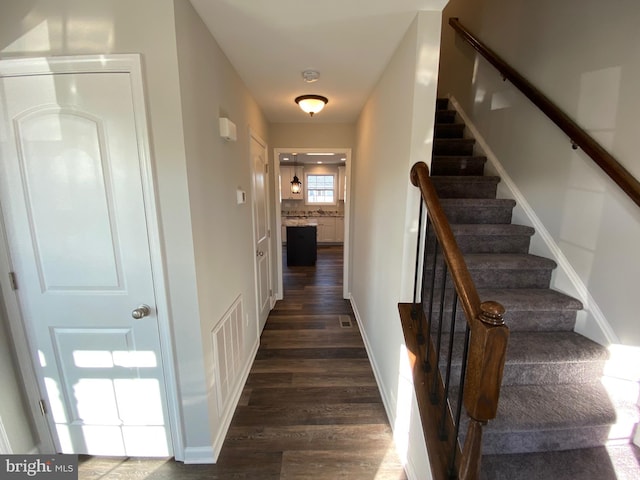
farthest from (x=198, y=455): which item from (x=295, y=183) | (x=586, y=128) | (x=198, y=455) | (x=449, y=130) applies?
(x=295, y=183)

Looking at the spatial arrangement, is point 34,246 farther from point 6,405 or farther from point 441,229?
point 441,229

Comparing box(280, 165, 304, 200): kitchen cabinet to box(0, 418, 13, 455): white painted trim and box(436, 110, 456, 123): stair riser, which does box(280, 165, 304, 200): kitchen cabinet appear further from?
box(0, 418, 13, 455): white painted trim

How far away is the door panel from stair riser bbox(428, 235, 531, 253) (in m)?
2.04

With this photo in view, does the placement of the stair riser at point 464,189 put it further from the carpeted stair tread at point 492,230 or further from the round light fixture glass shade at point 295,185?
the round light fixture glass shade at point 295,185

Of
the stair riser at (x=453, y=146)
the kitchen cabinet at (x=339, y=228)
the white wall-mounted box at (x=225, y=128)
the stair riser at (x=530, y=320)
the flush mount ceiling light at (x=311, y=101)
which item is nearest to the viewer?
the stair riser at (x=530, y=320)

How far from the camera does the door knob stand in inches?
51.6

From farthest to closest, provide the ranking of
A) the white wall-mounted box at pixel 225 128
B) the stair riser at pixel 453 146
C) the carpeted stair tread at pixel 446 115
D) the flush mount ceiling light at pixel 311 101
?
the carpeted stair tread at pixel 446 115, the stair riser at pixel 453 146, the flush mount ceiling light at pixel 311 101, the white wall-mounted box at pixel 225 128

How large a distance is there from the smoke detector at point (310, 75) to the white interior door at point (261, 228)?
0.74m

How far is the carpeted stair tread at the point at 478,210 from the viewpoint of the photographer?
2.02 m

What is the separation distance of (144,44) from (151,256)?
957mm

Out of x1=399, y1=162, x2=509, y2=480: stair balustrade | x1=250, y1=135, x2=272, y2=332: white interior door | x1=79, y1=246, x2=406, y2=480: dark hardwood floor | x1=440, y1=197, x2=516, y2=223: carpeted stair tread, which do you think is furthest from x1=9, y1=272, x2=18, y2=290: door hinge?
x1=440, y1=197, x2=516, y2=223: carpeted stair tread

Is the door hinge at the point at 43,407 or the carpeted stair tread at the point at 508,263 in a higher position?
the carpeted stair tread at the point at 508,263

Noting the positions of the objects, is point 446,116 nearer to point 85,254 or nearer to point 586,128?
point 586,128

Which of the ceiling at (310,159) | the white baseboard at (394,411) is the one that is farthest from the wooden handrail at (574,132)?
the ceiling at (310,159)
